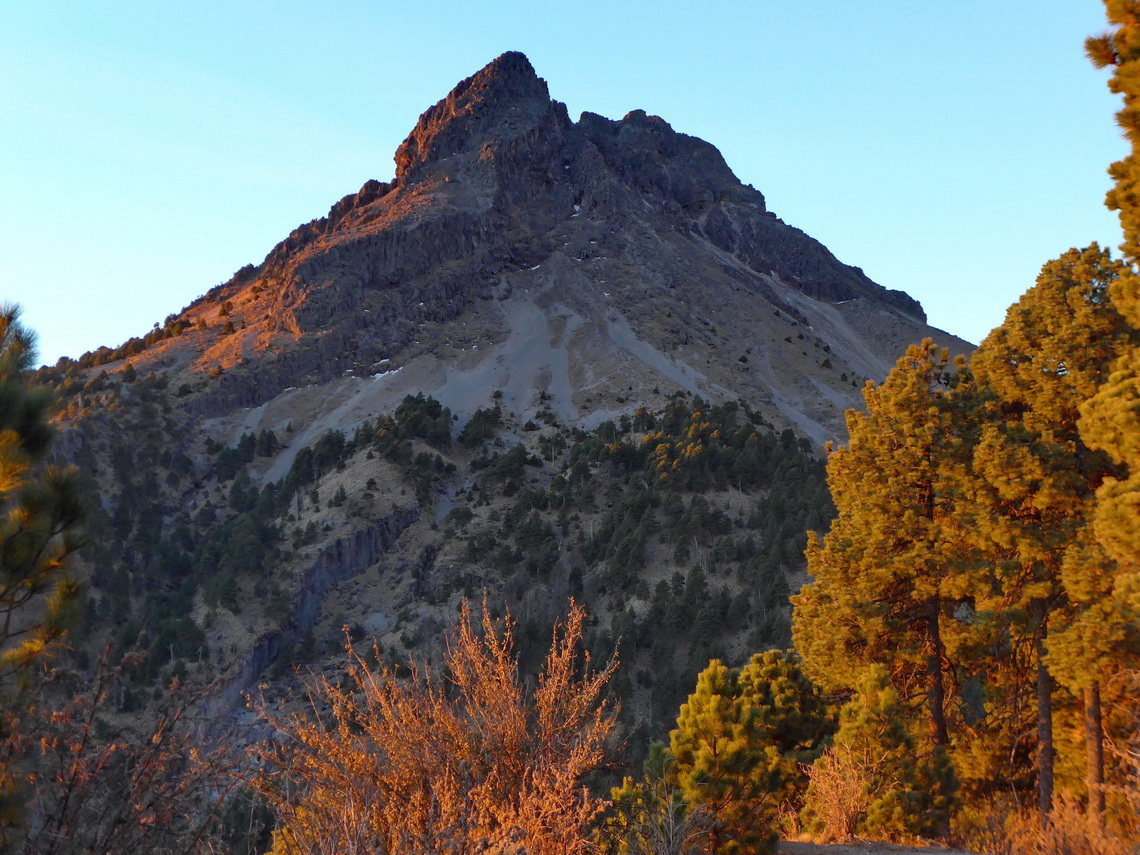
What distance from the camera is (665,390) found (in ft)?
248

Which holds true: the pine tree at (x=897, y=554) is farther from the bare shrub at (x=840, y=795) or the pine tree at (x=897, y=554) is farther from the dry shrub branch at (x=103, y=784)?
the dry shrub branch at (x=103, y=784)

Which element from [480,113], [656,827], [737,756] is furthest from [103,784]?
[480,113]

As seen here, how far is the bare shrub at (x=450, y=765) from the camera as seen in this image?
4.77 meters

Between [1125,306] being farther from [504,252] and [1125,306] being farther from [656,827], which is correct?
[504,252]

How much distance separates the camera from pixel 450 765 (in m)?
5.39

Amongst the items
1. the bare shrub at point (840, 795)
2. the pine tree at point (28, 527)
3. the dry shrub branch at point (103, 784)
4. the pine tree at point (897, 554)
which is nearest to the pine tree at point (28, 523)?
the pine tree at point (28, 527)

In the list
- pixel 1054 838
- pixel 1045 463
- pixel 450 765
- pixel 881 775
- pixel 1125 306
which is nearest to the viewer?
pixel 450 765

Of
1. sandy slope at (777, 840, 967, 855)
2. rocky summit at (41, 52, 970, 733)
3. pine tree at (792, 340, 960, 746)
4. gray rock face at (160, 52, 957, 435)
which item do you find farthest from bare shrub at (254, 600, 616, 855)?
gray rock face at (160, 52, 957, 435)

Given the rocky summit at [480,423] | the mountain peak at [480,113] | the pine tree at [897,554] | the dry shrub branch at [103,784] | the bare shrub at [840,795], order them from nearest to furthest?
the dry shrub branch at [103,784] → the bare shrub at [840,795] → the pine tree at [897,554] → the rocky summit at [480,423] → the mountain peak at [480,113]

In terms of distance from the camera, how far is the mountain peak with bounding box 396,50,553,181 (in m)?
118

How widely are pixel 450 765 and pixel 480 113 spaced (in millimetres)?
123465

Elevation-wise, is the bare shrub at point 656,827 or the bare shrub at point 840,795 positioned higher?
the bare shrub at point 656,827

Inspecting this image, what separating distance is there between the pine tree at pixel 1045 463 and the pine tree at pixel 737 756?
3453 mm

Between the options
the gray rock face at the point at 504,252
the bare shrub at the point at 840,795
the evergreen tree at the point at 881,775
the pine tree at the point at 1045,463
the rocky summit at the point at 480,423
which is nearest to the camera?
the bare shrub at the point at 840,795
